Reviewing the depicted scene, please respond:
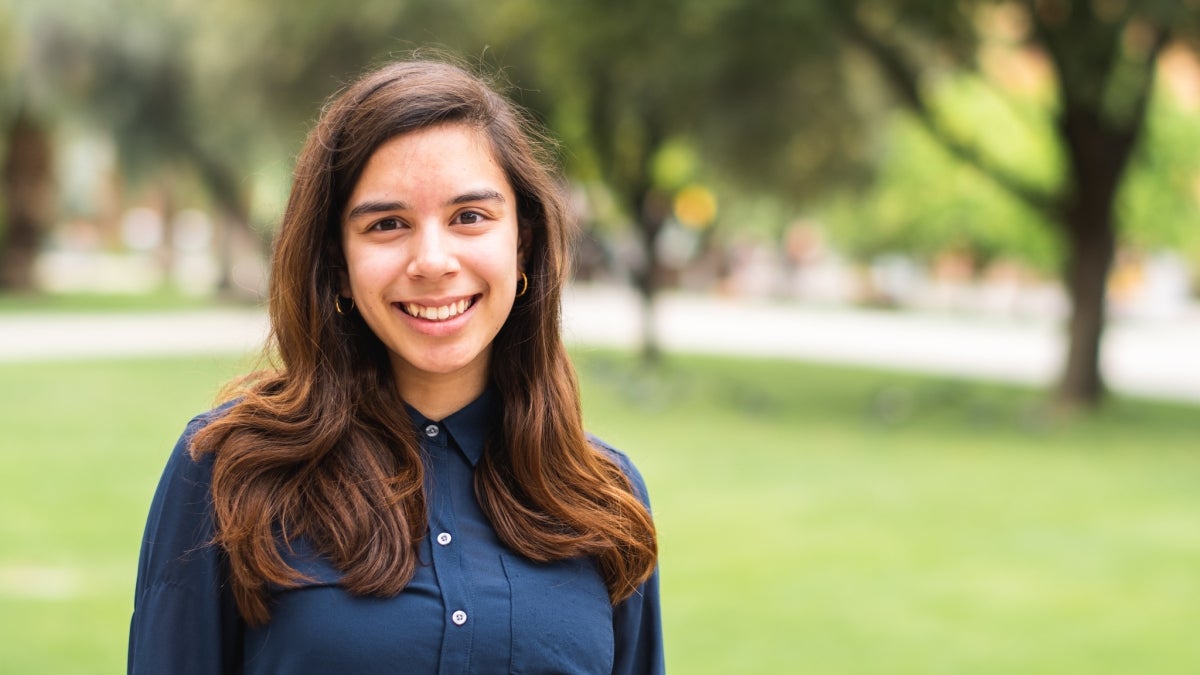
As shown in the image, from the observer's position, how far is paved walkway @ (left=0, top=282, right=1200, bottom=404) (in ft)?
72.0

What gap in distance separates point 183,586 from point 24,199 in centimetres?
3569

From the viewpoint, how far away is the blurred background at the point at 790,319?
7.76 meters

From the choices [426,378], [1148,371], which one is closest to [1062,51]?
[1148,371]

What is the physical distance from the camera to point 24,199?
35.0 metres

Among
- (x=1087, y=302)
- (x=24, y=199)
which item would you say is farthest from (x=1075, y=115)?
(x=24, y=199)

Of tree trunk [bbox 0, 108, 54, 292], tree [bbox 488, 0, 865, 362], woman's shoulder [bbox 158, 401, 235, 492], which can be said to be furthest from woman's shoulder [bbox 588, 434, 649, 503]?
tree trunk [bbox 0, 108, 54, 292]

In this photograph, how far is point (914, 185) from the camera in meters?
40.8

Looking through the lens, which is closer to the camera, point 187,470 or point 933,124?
point 187,470

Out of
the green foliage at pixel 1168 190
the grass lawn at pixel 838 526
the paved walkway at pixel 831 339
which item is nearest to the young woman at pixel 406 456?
the grass lawn at pixel 838 526

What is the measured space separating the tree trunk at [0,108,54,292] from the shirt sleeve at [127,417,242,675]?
35238 mm

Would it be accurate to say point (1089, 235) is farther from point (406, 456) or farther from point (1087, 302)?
point (406, 456)

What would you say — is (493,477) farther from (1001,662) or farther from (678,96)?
(678,96)

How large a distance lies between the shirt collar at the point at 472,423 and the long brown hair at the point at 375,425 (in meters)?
0.02

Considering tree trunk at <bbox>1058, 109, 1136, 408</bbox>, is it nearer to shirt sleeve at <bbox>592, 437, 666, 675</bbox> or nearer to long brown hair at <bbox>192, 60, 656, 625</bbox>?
shirt sleeve at <bbox>592, 437, 666, 675</bbox>
